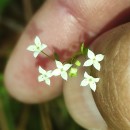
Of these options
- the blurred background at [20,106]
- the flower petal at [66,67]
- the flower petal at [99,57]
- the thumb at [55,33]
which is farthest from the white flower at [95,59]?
the blurred background at [20,106]

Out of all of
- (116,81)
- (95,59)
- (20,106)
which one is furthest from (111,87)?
(20,106)

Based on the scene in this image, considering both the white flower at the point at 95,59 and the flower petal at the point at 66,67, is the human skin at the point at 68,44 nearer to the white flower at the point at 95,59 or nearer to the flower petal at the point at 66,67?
the white flower at the point at 95,59

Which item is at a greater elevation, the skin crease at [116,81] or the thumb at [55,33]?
the thumb at [55,33]

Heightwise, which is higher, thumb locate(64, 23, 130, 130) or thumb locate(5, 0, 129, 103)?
thumb locate(5, 0, 129, 103)

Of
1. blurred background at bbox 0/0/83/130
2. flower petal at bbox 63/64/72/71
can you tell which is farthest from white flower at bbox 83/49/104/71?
blurred background at bbox 0/0/83/130

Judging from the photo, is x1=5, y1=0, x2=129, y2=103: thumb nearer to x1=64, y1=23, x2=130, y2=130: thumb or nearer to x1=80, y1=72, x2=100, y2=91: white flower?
x1=64, y1=23, x2=130, y2=130: thumb

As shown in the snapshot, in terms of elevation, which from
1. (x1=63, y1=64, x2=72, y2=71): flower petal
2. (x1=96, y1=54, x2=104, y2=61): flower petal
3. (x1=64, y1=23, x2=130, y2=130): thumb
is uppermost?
(x1=63, y1=64, x2=72, y2=71): flower petal

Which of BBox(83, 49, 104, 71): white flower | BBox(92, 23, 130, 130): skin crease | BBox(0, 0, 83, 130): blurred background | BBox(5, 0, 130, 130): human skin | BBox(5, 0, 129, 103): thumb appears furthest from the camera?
BBox(0, 0, 83, 130): blurred background

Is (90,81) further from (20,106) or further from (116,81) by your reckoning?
(20,106)
